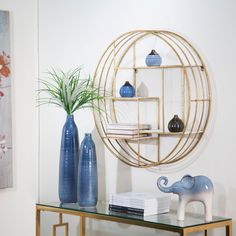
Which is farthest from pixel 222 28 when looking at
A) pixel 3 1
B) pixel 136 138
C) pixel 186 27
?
pixel 3 1

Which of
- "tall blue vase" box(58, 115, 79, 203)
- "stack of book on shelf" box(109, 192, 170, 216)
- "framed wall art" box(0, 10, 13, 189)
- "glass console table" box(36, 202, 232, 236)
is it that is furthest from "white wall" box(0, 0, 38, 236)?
"stack of book on shelf" box(109, 192, 170, 216)

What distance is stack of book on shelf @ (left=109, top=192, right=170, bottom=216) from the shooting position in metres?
3.01

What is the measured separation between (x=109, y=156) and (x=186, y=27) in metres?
0.90

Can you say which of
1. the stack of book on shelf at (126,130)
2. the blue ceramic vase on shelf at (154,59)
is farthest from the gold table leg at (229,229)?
the blue ceramic vase on shelf at (154,59)

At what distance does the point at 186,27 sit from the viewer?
3188 millimetres

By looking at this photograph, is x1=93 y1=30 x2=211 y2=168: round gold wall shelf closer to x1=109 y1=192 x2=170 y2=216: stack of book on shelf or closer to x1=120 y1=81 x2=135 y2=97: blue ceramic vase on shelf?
x1=120 y1=81 x2=135 y2=97: blue ceramic vase on shelf

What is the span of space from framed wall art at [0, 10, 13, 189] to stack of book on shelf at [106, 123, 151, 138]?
0.73m

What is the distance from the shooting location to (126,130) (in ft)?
10.7

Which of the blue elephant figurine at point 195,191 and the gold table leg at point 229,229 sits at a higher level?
the blue elephant figurine at point 195,191

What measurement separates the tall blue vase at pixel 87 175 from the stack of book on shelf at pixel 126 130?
0.13 metres

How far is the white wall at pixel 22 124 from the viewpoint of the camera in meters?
3.80

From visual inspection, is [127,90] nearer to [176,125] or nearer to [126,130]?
[126,130]

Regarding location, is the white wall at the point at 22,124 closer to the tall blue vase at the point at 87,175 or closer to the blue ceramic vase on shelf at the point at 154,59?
the tall blue vase at the point at 87,175

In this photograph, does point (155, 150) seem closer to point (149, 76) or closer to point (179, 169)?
point (179, 169)
